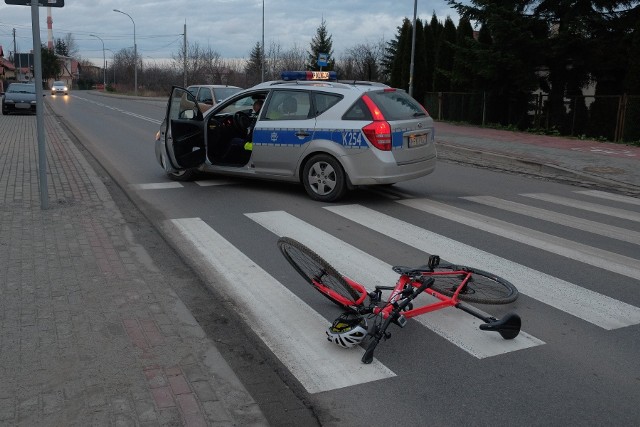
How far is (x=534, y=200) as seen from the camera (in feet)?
31.7

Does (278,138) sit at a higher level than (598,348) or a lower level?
higher

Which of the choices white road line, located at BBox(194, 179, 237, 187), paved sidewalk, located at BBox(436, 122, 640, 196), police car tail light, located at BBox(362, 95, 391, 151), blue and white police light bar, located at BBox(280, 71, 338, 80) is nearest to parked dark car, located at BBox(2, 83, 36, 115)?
paved sidewalk, located at BBox(436, 122, 640, 196)

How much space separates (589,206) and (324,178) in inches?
154

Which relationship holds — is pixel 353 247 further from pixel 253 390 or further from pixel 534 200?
pixel 534 200

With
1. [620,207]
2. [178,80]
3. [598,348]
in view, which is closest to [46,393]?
[598,348]

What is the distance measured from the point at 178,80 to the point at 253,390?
81096 mm

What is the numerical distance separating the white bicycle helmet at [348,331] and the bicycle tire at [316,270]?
0.34 metres

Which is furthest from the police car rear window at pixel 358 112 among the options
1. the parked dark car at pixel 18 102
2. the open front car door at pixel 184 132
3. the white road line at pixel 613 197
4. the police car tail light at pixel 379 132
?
the parked dark car at pixel 18 102

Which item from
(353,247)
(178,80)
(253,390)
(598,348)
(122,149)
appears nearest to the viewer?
(253,390)

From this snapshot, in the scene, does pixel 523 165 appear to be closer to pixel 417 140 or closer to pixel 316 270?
pixel 417 140

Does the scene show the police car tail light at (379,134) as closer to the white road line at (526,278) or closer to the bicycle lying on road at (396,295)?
the white road line at (526,278)

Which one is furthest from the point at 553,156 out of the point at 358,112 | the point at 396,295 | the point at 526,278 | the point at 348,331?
the point at 348,331

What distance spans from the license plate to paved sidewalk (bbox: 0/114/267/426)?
4.03 m

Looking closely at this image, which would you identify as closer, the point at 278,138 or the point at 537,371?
the point at 537,371
